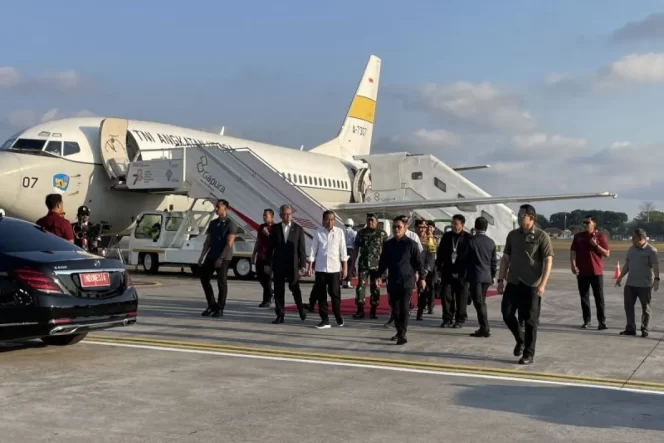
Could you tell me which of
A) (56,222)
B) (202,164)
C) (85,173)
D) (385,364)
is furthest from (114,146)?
(385,364)

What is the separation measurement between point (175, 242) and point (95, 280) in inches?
489

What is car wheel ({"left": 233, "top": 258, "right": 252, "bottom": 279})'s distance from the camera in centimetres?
1969

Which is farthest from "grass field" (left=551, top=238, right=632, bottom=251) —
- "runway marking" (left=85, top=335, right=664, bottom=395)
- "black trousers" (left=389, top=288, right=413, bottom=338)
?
"runway marking" (left=85, top=335, right=664, bottom=395)

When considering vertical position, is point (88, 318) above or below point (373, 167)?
below

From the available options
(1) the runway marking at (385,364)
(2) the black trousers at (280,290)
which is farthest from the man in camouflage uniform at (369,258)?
(1) the runway marking at (385,364)

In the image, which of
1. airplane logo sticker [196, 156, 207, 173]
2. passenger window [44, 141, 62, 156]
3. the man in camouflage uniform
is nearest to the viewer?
the man in camouflage uniform

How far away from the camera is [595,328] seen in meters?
11.2

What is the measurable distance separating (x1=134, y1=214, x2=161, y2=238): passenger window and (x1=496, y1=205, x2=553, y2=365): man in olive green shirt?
45.3 feet

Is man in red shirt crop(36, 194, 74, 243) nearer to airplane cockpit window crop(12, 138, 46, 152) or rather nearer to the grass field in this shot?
airplane cockpit window crop(12, 138, 46, 152)

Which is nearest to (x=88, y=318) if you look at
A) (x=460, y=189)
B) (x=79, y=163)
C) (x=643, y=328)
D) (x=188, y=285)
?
(x=643, y=328)

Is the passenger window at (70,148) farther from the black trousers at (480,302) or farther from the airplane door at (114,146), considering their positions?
the black trousers at (480,302)

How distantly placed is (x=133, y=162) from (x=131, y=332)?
35.7 ft

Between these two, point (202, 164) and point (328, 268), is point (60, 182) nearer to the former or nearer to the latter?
point (202, 164)

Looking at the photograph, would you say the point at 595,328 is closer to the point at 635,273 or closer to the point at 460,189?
the point at 635,273
